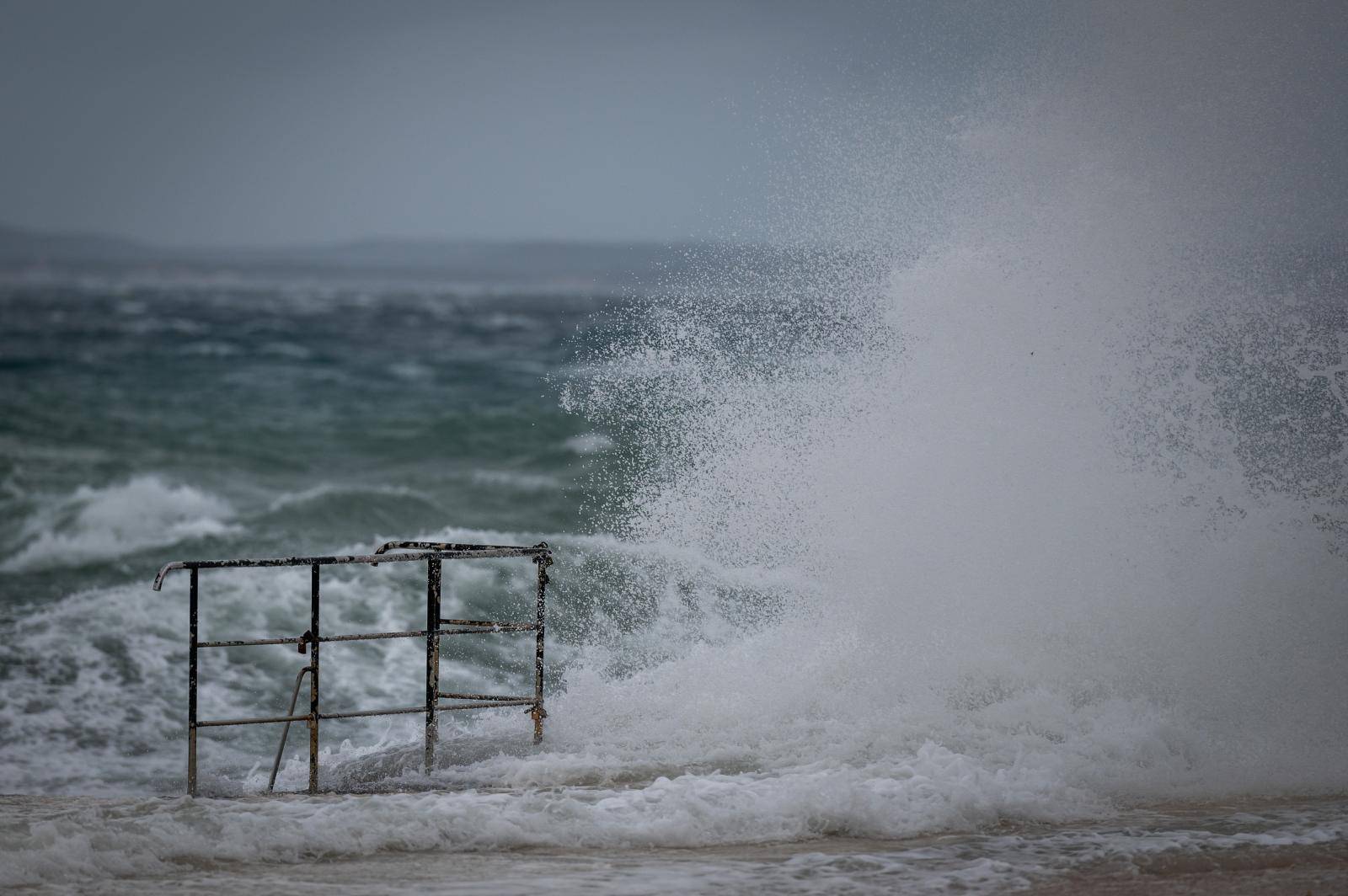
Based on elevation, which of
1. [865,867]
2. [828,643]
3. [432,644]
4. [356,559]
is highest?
[356,559]

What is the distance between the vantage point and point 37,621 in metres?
11.2

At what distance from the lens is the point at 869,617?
8.32 metres

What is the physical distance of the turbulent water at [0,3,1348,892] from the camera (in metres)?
5.75

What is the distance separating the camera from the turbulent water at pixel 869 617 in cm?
575

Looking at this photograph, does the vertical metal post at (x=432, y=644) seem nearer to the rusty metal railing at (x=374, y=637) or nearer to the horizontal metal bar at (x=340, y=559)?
the rusty metal railing at (x=374, y=637)

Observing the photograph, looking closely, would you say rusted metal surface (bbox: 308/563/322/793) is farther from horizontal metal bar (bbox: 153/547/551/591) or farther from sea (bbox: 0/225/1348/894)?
sea (bbox: 0/225/1348/894)

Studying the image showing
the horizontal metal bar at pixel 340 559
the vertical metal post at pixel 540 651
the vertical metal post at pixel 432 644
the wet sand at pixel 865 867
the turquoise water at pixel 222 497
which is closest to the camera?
the wet sand at pixel 865 867

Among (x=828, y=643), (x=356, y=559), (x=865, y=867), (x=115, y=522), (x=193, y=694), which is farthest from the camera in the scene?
(x=115, y=522)

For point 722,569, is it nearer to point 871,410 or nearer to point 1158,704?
point 871,410

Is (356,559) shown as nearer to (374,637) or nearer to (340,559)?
(340,559)

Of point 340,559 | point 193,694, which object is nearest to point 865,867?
point 340,559

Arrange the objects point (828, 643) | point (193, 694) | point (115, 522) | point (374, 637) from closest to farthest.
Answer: point (193, 694) < point (374, 637) < point (828, 643) < point (115, 522)

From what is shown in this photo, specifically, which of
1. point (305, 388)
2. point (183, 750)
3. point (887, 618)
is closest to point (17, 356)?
point (305, 388)

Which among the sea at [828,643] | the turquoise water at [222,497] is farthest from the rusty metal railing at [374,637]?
the turquoise water at [222,497]
